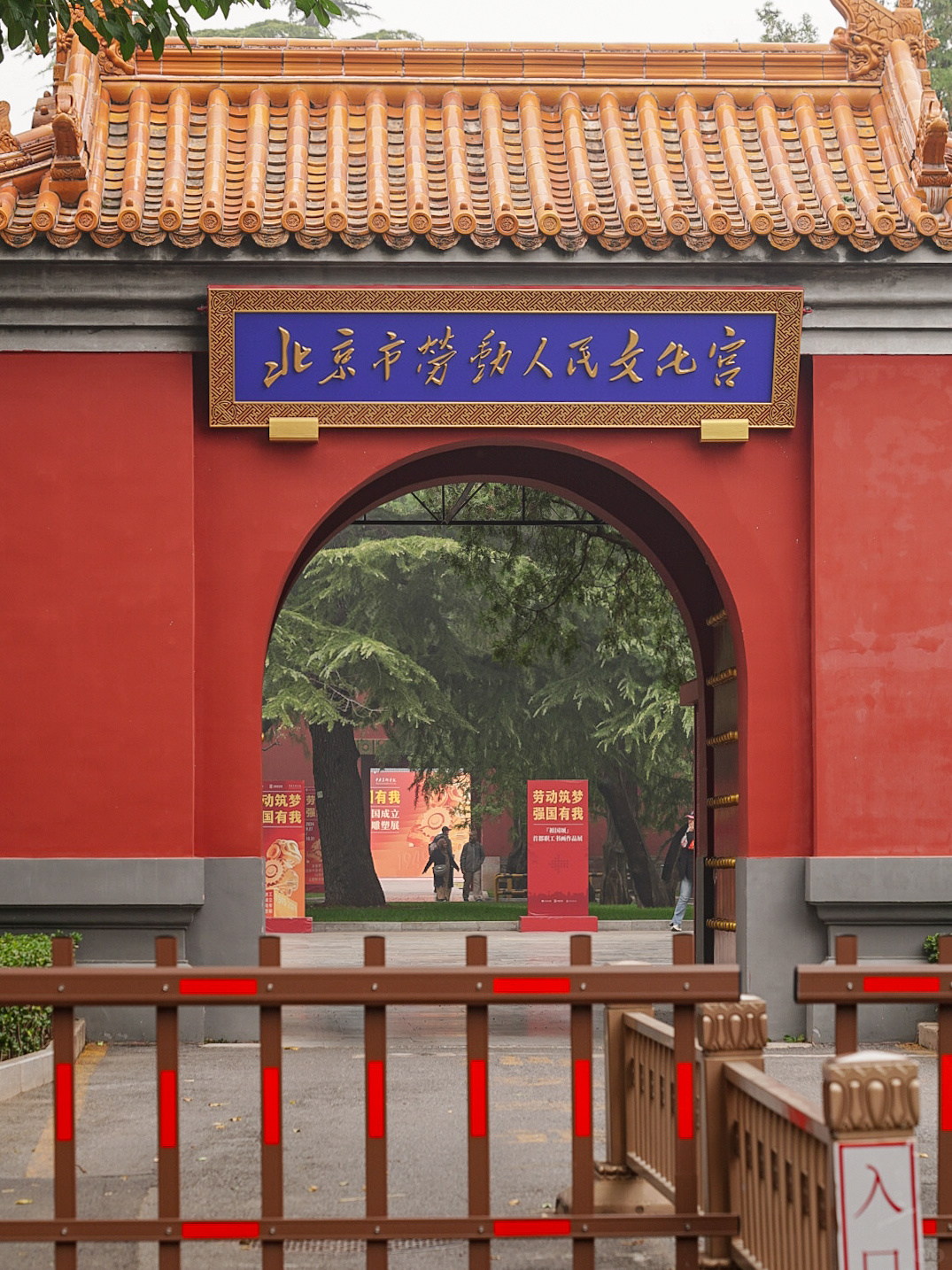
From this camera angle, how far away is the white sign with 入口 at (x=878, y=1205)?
3.17 metres

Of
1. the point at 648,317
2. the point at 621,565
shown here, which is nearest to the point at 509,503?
the point at 621,565

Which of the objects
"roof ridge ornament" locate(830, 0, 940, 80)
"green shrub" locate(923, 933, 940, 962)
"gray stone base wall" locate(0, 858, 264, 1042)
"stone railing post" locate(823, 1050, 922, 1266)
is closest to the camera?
"stone railing post" locate(823, 1050, 922, 1266)

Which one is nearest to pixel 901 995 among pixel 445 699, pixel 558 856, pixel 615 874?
pixel 558 856

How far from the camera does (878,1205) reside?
3.19m

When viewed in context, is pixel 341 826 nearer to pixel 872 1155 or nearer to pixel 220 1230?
pixel 220 1230

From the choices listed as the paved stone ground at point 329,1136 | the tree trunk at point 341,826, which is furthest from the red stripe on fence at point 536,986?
the tree trunk at point 341,826

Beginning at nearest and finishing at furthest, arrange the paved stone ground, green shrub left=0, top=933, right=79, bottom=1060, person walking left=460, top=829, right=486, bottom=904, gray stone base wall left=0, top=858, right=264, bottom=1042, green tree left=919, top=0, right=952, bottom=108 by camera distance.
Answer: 1. the paved stone ground
2. green shrub left=0, top=933, right=79, bottom=1060
3. gray stone base wall left=0, top=858, right=264, bottom=1042
4. green tree left=919, top=0, right=952, bottom=108
5. person walking left=460, top=829, right=486, bottom=904

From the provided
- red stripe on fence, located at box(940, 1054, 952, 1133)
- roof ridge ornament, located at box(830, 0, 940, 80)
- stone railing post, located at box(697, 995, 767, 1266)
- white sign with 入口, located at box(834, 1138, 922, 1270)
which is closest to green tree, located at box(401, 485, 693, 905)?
roof ridge ornament, located at box(830, 0, 940, 80)

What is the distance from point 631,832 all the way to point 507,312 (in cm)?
1876

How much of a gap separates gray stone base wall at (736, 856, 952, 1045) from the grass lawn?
13.3m

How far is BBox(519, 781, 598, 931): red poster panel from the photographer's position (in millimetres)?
21953

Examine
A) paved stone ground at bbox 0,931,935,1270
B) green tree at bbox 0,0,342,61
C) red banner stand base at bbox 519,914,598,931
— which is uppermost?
green tree at bbox 0,0,342,61

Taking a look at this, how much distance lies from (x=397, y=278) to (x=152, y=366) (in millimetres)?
1523

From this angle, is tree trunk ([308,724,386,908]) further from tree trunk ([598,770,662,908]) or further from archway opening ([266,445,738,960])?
tree trunk ([598,770,662,908])
